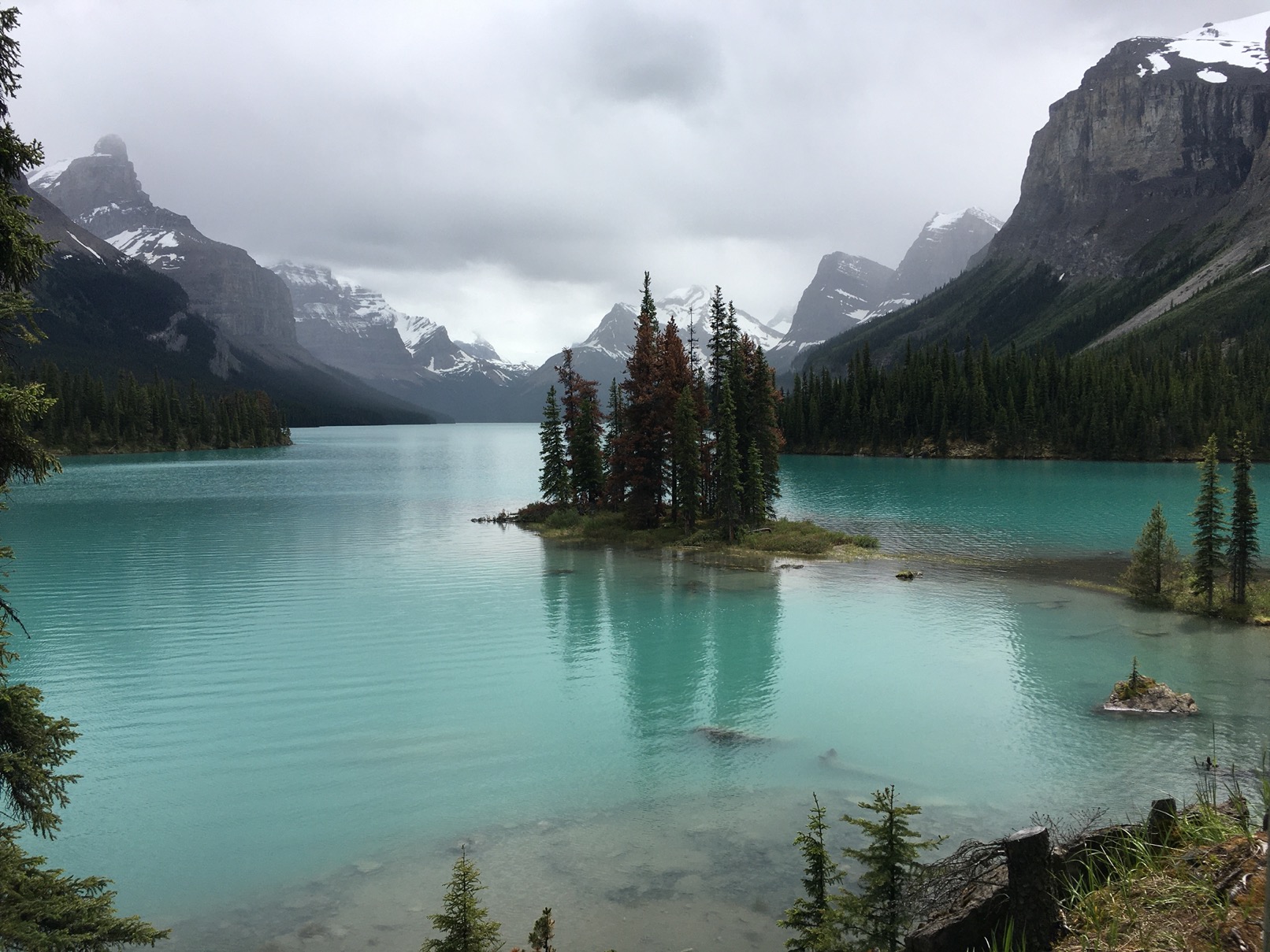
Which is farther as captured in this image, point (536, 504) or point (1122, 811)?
point (536, 504)

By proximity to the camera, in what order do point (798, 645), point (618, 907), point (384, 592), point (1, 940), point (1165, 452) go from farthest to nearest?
point (1165, 452), point (384, 592), point (798, 645), point (618, 907), point (1, 940)

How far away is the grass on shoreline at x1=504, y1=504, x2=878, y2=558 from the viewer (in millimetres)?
54844

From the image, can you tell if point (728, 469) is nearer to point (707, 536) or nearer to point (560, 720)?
Result: point (707, 536)

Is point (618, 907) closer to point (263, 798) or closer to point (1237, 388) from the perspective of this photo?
point (263, 798)

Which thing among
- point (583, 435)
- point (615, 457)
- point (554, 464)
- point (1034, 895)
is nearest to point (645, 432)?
point (615, 457)

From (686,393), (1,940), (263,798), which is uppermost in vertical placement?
(686,393)

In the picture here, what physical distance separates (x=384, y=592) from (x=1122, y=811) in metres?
35.2

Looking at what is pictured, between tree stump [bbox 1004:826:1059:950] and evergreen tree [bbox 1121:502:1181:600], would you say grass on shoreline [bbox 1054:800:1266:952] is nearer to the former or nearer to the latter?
tree stump [bbox 1004:826:1059:950]

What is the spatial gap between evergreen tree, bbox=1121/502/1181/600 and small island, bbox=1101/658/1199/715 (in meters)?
15.7

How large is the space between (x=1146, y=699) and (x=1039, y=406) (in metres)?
148

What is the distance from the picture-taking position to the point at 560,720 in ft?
80.1

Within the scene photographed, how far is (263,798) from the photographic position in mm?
19062

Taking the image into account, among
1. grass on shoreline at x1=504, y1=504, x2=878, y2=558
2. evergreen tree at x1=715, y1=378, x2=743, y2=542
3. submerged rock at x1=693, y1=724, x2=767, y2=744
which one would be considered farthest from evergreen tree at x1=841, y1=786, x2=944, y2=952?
evergreen tree at x1=715, y1=378, x2=743, y2=542

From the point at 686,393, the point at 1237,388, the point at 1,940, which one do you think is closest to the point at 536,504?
the point at 686,393
